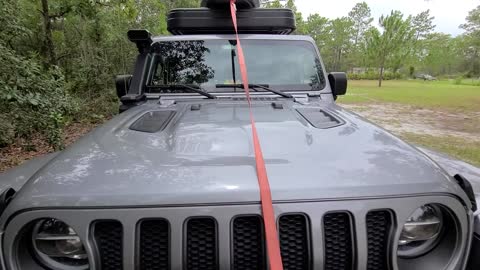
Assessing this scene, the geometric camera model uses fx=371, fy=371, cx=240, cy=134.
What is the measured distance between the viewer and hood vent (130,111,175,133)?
2.14 metres

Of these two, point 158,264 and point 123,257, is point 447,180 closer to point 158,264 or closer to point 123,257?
point 158,264

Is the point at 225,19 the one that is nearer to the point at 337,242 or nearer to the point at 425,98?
the point at 337,242

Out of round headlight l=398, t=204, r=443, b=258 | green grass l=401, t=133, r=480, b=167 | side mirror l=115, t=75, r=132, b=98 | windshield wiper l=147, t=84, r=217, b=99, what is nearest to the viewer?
round headlight l=398, t=204, r=443, b=258

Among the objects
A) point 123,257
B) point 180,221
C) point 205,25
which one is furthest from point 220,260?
point 205,25

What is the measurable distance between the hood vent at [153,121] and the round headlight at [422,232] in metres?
1.36

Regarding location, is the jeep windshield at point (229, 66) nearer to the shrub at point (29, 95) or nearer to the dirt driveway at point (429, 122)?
the shrub at point (29, 95)

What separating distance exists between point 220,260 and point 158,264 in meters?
0.24

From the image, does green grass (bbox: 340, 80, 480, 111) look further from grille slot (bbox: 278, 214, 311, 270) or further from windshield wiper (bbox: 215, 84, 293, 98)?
grille slot (bbox: 278, 214, 311, 270)

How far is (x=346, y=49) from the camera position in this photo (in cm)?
5328

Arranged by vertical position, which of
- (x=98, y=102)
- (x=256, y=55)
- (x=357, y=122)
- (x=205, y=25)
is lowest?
(x=98, y=102)

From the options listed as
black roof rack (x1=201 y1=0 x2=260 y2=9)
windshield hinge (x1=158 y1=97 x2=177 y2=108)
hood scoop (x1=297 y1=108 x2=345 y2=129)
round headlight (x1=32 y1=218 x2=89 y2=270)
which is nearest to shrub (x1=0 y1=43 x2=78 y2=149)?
windshield hinge (x1=158 y1=97 x2=177 y2=108)

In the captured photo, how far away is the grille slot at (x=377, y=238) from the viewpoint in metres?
1.43

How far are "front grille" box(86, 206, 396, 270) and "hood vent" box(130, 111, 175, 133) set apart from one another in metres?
0.83

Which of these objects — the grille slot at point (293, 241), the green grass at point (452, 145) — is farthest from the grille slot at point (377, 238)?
the green grass at point (452, 145)
